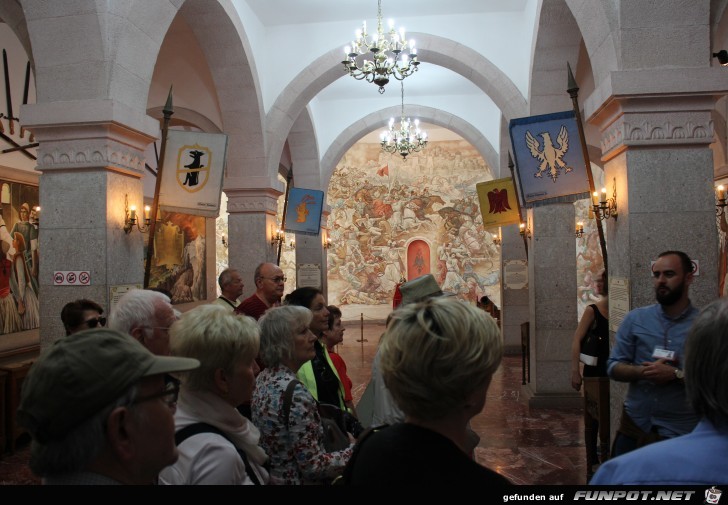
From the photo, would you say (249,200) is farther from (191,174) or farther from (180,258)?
(180,258)

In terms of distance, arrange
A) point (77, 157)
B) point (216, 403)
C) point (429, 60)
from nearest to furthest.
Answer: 1. point (216, 403)
2. point (77, 157)
3. point (429, 60)

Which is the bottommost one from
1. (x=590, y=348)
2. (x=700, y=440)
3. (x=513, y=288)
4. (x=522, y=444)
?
(x=522, y=444)

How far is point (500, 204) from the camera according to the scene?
30.9 ft

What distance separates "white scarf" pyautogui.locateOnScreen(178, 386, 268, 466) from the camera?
1.85 metres

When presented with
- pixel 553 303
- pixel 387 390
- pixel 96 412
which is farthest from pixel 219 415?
pixel 553 303

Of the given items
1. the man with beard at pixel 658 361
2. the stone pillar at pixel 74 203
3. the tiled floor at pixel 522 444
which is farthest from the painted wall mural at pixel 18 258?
the man with beard at pixel 658 361

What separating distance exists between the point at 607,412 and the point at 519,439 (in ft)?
6.54

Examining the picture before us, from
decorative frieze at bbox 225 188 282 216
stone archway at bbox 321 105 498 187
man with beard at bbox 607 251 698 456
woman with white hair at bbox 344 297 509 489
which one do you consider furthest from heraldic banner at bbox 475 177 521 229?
woman with white hair at bbox 344 297 509 489

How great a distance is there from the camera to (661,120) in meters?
4.42

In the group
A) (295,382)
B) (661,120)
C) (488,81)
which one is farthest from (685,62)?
(488,81)

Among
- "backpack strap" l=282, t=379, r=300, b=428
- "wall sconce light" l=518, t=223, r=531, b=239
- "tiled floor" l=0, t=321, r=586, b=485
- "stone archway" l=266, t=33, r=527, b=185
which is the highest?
"stone archway" l=266, t=33, r=527, b=185

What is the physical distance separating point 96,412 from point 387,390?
1.76 metres

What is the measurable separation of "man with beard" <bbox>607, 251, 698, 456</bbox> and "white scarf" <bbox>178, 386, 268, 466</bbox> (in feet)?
7.12

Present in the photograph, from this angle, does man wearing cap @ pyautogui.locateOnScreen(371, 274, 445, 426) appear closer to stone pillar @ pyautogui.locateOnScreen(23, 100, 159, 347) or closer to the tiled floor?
the tiled floor
